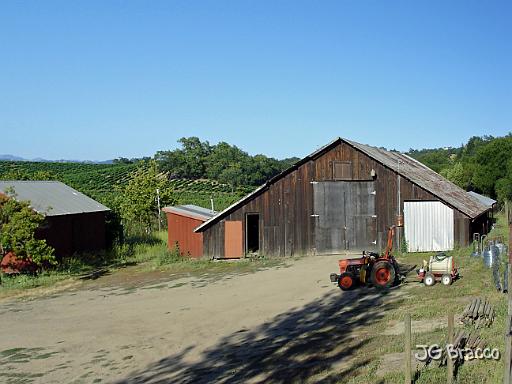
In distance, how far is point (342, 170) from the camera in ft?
94.6

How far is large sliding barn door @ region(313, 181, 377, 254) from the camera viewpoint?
28.7 m

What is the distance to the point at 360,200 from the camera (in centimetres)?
2872

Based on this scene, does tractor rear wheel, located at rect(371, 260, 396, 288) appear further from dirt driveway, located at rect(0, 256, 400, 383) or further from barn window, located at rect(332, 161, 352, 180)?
barn window, located at rect(332, 161, 352, 180)

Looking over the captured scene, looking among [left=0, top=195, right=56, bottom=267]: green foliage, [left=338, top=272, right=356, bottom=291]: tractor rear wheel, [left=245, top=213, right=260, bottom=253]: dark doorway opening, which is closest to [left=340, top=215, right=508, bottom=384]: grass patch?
[left=338, top=272, right=356, bottom=291]: tractor rear wheel

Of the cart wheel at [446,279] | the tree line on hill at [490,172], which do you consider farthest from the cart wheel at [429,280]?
the tree line on hill at [490,172]

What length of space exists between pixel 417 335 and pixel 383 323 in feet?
6.57

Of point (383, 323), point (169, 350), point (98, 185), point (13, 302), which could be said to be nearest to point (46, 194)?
point (13, 302)

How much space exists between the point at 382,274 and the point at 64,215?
1774cm

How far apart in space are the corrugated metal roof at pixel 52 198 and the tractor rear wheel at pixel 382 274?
52.8ft

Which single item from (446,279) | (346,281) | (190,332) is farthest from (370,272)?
(190,332)

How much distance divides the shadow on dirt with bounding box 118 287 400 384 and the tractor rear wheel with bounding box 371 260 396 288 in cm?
183

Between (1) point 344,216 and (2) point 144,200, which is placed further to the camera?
(2) point 144,200

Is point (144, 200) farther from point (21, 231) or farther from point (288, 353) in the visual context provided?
point (288, 353)

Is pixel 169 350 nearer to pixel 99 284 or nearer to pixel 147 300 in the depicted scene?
pixel 147 300
